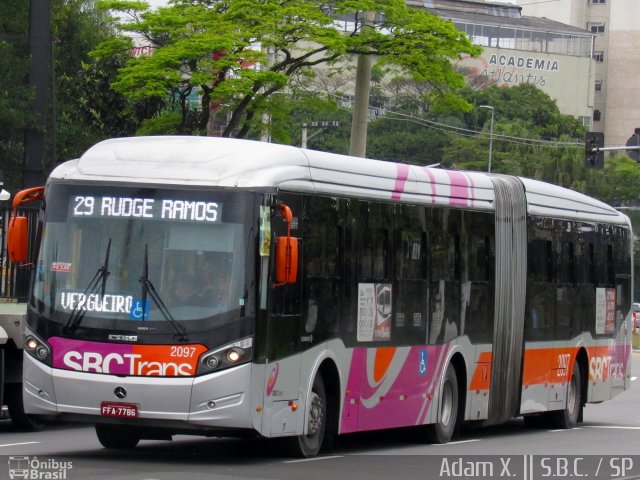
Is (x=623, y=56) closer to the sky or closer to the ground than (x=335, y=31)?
closer to the sky

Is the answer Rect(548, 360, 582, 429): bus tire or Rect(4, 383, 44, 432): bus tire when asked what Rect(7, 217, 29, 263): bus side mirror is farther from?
Rect(548, 360, 582, 429): bus tire

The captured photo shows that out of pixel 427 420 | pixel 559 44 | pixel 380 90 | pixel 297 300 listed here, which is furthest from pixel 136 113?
pixel 559 44

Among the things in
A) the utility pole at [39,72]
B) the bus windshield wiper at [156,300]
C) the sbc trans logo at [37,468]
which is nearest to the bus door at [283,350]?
the bus windshield wiper at [156,300]

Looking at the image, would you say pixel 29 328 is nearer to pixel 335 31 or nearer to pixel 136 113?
pixel 335 31

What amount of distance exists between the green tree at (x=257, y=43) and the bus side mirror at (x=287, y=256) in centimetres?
1690

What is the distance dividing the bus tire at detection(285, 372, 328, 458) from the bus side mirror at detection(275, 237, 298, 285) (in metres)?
1.58

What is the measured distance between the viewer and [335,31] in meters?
30.1

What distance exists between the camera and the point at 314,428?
14.4 m

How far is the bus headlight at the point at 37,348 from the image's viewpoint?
13.4 metres

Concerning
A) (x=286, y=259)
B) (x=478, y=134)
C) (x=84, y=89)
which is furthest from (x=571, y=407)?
(x=478, y=134)

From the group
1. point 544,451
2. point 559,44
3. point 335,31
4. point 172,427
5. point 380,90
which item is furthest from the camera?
point 559,44

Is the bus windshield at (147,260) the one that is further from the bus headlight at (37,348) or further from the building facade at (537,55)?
the building facade at (537,55)

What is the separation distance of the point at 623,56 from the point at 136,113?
98724 millimetres

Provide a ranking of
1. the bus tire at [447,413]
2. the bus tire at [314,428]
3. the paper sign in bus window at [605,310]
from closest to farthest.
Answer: the bus tire at [314,428] → the bus tire at [447,413] → the paper sign in bus window at [605,310]
